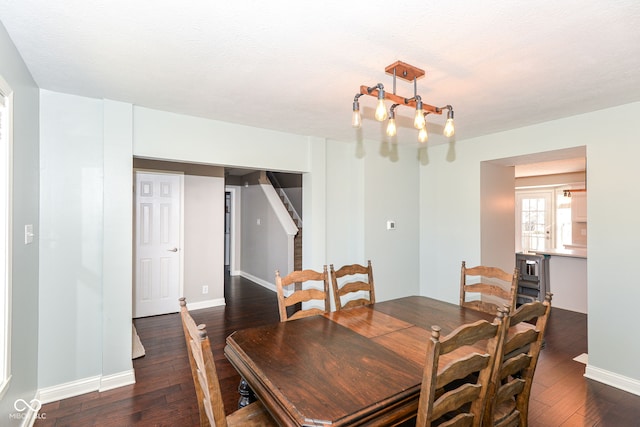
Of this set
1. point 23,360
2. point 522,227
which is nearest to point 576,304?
point 522,227

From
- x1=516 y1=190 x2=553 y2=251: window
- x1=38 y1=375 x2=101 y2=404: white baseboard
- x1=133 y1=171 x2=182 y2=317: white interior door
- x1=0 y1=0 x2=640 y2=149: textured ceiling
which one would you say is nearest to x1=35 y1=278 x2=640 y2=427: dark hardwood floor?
x1=38 y1=375 x2=101 y2=404: white baseboard

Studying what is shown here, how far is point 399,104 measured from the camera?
1779mm

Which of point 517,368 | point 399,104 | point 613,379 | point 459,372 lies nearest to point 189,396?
point 459,372

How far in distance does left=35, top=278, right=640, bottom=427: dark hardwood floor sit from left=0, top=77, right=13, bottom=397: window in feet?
2.70

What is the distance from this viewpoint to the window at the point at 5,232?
1694mm

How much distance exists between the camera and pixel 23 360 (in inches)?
81.4

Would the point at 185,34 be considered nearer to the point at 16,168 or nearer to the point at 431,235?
the point at 16,168

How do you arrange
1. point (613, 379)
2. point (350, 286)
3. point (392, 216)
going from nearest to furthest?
point (350, 286) < point (613, 379) < point (392, 216)

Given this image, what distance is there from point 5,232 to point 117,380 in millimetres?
1579

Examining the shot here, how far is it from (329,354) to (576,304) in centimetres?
469

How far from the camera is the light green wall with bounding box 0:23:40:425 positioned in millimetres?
1807

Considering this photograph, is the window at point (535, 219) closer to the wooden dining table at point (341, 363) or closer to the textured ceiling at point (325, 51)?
the textured ceiling at point (325, 51)

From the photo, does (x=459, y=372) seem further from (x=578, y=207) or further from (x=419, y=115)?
(x=578, y=207)

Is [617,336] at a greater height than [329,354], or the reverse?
[329,354]
